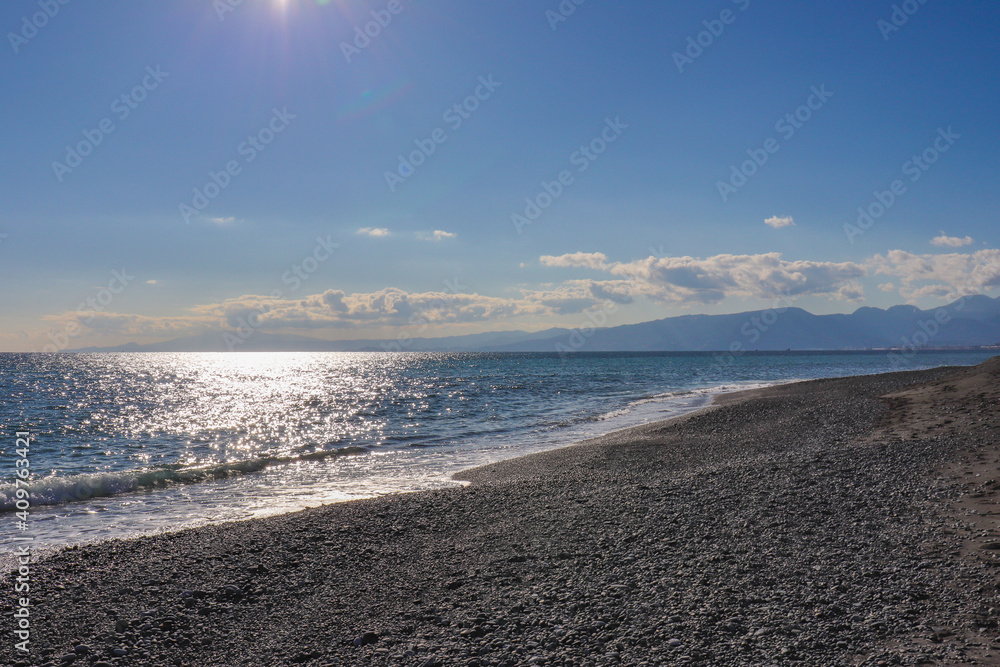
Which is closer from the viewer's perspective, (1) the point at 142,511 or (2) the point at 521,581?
(2) the point at 521,581

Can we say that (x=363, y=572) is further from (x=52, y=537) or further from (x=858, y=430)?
(x=858, y=430)

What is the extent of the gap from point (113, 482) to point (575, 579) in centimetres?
1685

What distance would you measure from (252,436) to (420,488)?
690 inches

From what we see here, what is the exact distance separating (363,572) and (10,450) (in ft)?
82.1

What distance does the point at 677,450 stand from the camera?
19781 mm

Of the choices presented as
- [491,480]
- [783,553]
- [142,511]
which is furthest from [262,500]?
[783,553]

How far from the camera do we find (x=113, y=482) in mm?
17469

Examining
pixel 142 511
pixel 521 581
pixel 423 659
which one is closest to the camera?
pixel 423 659

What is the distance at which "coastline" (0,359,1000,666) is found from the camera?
630cm

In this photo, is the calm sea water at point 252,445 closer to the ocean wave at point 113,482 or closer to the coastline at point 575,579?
the ocean wave at point 113,482

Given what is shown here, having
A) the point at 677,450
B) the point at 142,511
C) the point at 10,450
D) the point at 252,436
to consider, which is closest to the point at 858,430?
the point at 677,450

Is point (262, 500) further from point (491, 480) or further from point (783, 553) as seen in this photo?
point (783, 553)

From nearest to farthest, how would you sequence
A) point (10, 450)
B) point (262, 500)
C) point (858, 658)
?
point (858, 658) → point (262, 500) → point (10, 450)

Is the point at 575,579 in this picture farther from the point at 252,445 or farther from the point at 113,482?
the point at 252,445
